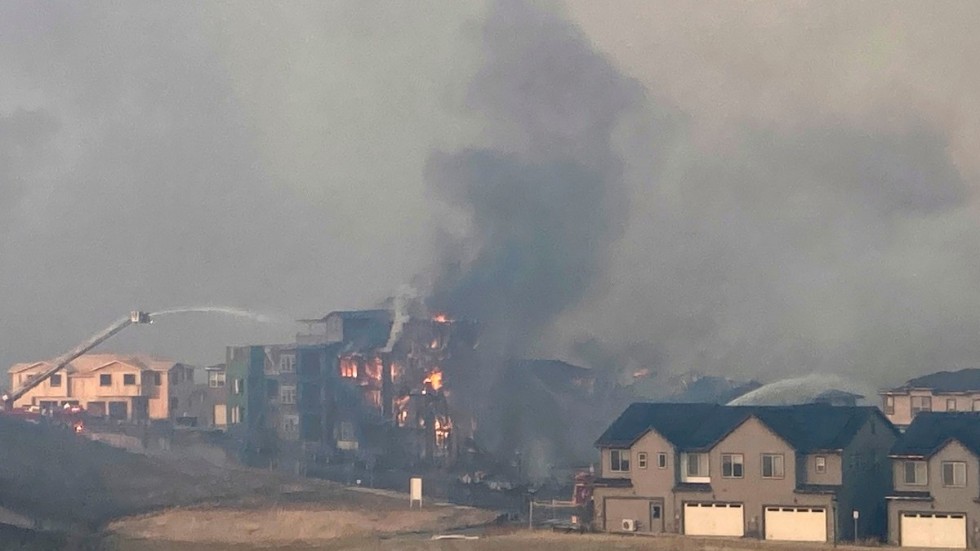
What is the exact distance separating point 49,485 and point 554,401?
5032 cm

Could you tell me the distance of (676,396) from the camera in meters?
143

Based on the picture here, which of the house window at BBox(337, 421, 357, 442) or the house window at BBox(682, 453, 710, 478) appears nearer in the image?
the house window at BBox(682, 453, 710, 478)

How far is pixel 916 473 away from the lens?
66125 mm

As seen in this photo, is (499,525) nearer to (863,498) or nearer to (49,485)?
(863,498)

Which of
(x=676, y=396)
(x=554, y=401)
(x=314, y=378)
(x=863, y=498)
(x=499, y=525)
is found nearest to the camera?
(x=863, y=498)

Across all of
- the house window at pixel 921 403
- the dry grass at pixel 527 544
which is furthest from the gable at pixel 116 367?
the house window at pixel 921 403

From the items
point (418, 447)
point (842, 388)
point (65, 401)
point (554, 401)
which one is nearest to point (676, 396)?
point (554, 401)

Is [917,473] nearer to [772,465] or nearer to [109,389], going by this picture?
[772,465]

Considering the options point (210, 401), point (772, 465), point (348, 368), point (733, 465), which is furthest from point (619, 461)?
point (210, 401)

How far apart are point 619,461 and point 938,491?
14636mm

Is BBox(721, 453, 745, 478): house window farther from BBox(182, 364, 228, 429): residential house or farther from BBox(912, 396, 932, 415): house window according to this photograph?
BBox(182, 364, 228, 429): residential house

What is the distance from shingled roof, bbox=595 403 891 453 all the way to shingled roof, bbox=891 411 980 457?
2223mm

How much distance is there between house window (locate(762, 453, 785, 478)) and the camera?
67938 mm

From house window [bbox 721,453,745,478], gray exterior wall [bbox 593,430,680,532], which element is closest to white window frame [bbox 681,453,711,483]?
gray exterior wall [bbox 593,430,680,532]
